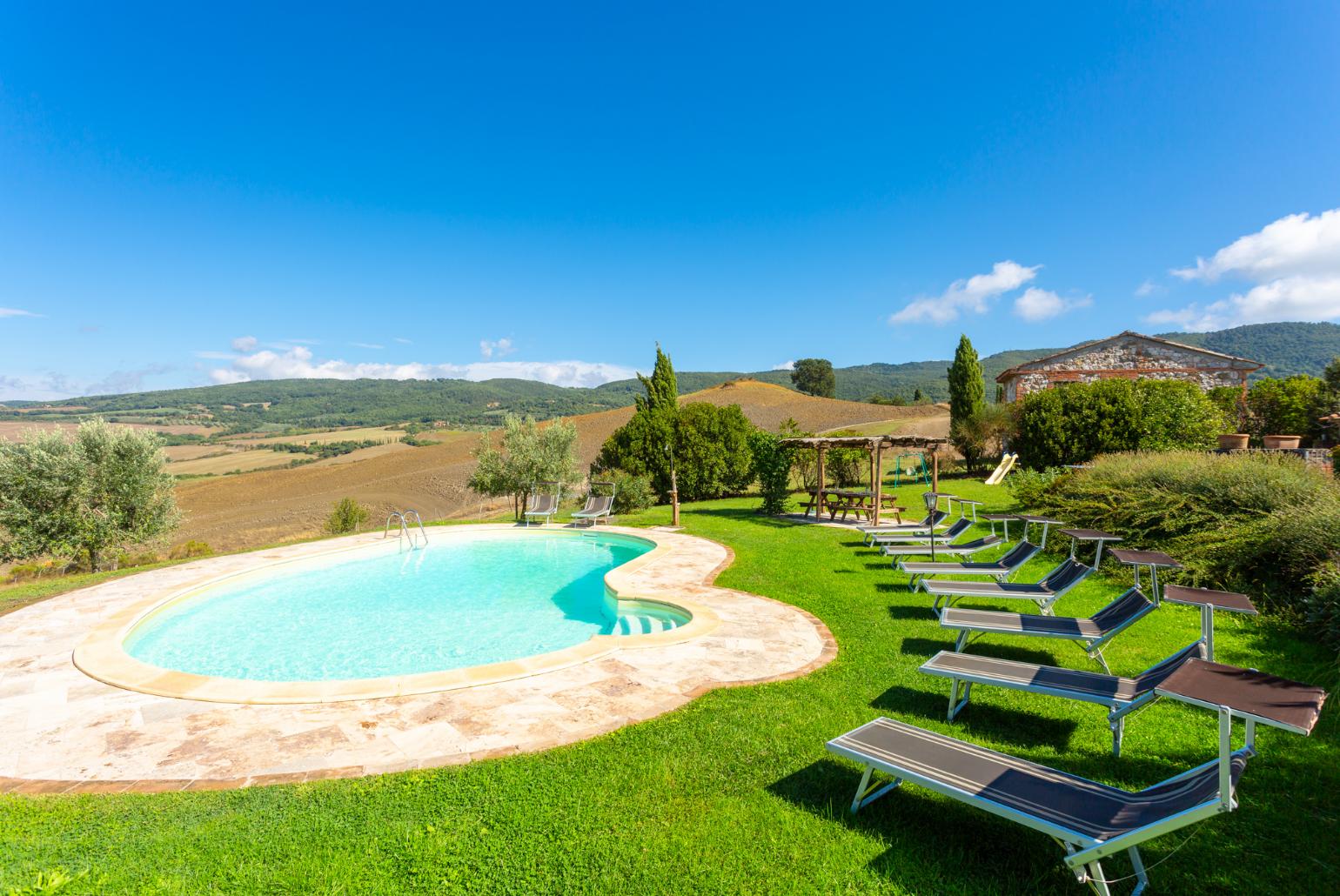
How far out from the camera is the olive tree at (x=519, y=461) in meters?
15.9

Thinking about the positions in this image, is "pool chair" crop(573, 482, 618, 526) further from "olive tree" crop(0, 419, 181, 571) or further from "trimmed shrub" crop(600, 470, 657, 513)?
"olive tree" crop(0, 419, 181, 571)

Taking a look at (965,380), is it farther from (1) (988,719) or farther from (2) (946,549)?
(1) (988,719)

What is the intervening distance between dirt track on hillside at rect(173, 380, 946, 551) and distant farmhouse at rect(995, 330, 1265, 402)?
9.33 metres

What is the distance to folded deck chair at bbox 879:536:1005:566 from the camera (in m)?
8.65

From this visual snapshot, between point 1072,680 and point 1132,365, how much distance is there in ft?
89.8

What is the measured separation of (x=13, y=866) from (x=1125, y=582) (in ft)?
33.1

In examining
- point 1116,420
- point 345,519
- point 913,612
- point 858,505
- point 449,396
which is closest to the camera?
point 913,612

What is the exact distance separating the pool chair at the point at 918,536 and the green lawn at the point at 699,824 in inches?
207

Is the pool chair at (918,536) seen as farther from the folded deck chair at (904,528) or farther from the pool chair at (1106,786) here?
the pool chair at (1106,786)

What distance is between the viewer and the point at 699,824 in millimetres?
3031

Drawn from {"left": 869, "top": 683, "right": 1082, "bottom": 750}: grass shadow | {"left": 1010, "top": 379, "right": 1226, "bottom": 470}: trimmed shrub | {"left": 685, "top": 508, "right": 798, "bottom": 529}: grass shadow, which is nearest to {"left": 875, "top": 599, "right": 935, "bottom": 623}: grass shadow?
{"left": 869, "top": 683, "right": 1082, "bottom": 750}: grass shadow

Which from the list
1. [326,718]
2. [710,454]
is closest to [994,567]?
[326,718]

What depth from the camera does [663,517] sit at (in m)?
15.1

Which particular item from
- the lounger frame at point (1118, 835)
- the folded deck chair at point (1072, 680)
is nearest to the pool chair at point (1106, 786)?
the lounger frame at point (1118, 835)
